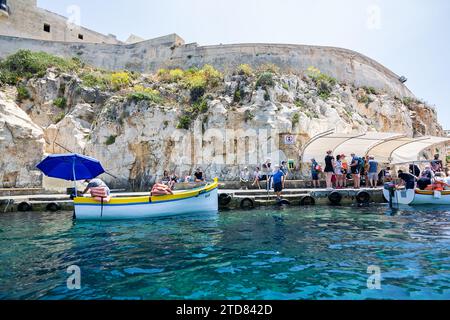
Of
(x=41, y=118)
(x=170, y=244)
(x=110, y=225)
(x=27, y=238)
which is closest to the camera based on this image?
(x=170, y=244)

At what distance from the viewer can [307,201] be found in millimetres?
13281

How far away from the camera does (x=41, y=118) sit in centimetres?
2275

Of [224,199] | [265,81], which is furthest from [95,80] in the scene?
[224,199]

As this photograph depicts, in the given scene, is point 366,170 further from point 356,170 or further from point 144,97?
point 144,97

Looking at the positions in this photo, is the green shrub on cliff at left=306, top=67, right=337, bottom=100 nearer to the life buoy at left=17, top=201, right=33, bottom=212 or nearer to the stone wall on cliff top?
the stone wall on cliff top

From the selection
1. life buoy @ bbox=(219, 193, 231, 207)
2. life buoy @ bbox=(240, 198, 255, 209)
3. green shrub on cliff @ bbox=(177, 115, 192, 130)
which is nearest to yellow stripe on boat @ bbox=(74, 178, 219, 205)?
life buoy @ bbox=(219, 193, 231, 207)

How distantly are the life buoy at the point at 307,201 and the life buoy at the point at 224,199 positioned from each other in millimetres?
3346

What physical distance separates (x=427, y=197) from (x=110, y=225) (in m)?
12.7

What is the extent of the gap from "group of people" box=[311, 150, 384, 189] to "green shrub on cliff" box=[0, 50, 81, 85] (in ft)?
76.8

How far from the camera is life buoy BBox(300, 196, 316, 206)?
43.5 feet
